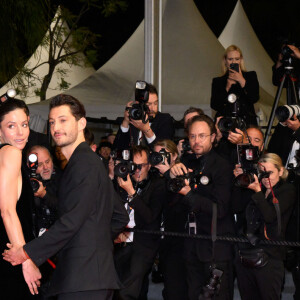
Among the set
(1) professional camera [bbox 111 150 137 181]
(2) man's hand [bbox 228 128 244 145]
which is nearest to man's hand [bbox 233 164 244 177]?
(2) man's hand [bbox 228 128 244 145]

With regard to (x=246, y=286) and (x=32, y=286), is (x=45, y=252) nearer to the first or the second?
(x=32, y=286)

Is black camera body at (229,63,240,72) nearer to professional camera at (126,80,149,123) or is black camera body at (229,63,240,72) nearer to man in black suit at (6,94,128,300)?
professional camera at (126,80,149,123)

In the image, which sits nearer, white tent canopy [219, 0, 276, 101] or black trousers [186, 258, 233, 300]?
black trousers [186, 258, 233, 300]

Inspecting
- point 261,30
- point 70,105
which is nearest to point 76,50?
point 261,30

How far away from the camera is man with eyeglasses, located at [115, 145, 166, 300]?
199 inches

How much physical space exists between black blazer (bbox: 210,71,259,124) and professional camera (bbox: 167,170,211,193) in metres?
0.99

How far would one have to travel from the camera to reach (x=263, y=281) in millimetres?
4598

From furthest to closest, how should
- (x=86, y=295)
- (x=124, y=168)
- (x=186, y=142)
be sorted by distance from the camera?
(x=186, y=142)
(x=124, y=168)
(x=86, y=295)

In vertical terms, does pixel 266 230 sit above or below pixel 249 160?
below

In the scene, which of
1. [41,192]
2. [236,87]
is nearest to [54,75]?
[236,87]

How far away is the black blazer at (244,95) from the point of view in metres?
5.44

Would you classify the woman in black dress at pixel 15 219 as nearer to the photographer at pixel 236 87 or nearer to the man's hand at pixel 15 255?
the man's hand at pixel 15 255

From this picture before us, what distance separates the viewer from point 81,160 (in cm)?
326

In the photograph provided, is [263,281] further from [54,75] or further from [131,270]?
[54,75]
